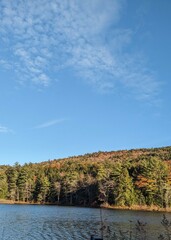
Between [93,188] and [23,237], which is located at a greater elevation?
[93,188]

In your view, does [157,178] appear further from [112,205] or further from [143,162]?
[112,205]

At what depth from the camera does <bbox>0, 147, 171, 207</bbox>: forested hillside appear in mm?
92625

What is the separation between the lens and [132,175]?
3898 inches

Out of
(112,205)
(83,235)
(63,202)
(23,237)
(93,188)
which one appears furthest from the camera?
(63,202)

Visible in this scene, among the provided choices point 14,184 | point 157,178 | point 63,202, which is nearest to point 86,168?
point 63,202

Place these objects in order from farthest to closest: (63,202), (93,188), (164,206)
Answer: (63,202) < (93,188) < (164,206)

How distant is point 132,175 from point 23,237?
67069 millimetres

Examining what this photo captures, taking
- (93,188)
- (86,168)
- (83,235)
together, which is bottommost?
(83,235)

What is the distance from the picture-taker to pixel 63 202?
126 m

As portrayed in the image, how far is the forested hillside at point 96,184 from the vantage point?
92.6 metres

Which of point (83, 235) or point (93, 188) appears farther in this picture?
point (93, 188)

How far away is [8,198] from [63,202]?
936 inches

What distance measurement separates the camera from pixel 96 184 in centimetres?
11125

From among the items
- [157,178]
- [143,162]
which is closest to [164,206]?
[157,178]
